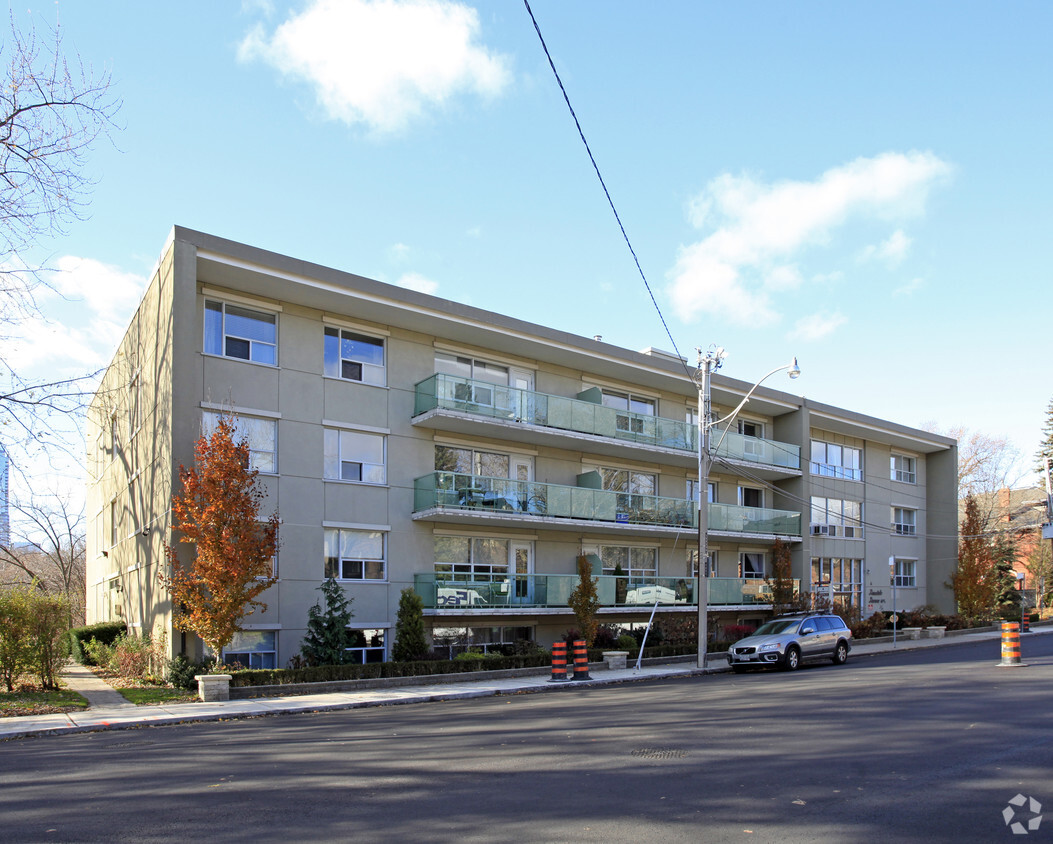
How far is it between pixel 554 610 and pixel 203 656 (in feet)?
34.7

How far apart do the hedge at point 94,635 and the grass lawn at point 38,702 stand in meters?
8.58

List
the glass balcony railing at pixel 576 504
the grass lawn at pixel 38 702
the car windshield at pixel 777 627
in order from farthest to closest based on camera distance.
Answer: the glass balcony railing at pixel 576 504 → the car windshield at pixel 777 627 → the grass lawn at pixel 38 702

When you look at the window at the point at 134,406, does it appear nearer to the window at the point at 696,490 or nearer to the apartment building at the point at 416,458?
the apartment building at the point at 416,458

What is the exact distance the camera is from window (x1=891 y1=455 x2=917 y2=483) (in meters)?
46.1

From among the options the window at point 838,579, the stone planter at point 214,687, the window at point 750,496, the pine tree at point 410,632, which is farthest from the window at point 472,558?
the window at point 838,579

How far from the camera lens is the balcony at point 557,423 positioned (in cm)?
2564

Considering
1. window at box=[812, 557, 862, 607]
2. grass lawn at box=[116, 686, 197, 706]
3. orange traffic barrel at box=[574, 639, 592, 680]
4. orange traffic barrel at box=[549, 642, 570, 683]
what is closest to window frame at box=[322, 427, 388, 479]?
grass lawn at box=[116, 686, 197, 706]

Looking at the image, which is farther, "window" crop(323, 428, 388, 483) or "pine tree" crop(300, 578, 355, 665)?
"window" crop(323, 428, 388, 483)

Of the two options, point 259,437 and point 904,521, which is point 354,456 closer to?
point 259,437

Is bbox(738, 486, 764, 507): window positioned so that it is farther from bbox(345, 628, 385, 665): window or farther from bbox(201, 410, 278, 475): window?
bbox(201, 410, 278, 475): window

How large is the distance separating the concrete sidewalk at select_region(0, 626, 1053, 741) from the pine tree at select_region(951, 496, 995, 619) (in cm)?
1801

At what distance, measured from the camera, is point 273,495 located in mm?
22688

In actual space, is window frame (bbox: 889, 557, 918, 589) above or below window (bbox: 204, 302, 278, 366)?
below

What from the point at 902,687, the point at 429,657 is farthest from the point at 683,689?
the point at 429,657
